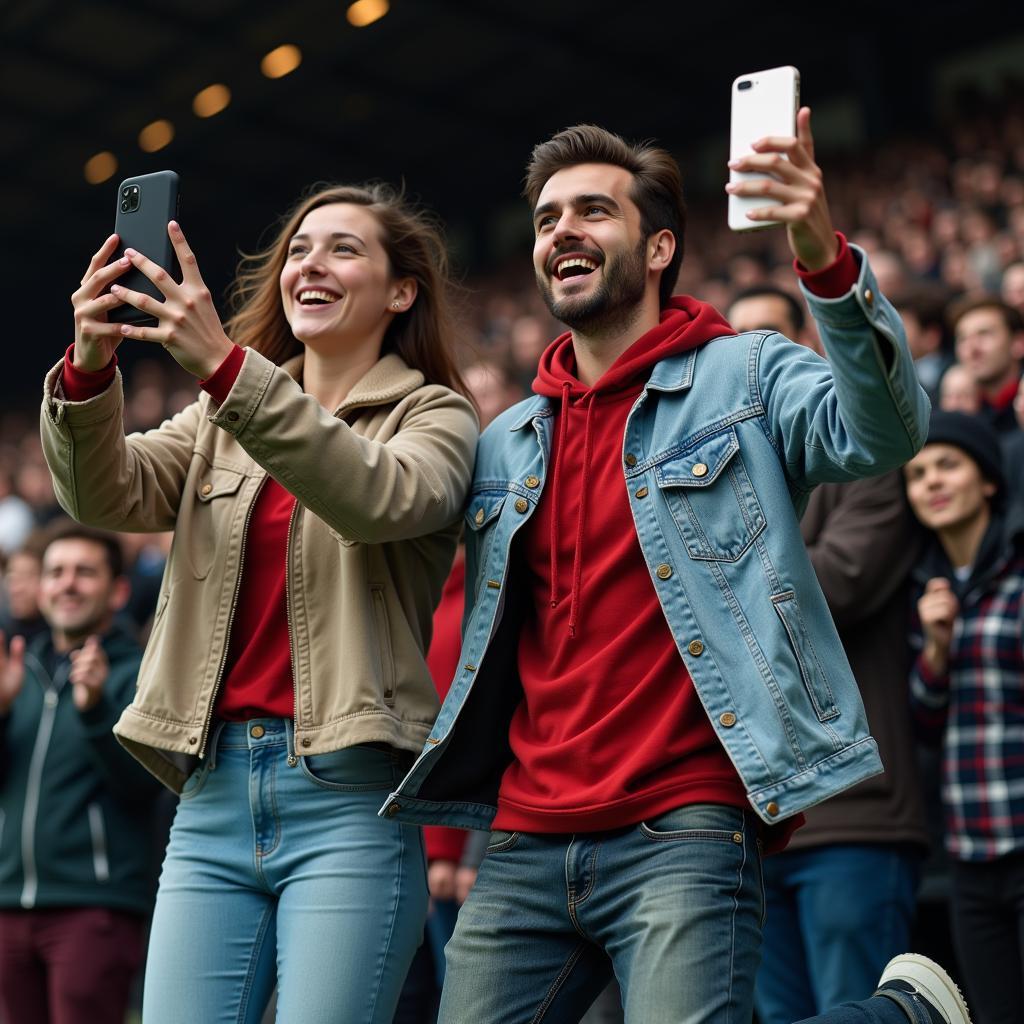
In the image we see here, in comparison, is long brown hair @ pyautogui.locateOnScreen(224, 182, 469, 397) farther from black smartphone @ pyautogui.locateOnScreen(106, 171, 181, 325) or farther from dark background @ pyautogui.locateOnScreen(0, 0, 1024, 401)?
dark background @ pyautogui.locateOnScreen(0, 0, 1024, 401)

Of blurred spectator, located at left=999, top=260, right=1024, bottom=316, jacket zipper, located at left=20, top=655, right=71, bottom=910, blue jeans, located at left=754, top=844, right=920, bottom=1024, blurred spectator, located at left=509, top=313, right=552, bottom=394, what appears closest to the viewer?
blue jeans, located at left=754, top=844, right=920, bottom=1024

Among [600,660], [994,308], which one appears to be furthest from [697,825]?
[994,308]

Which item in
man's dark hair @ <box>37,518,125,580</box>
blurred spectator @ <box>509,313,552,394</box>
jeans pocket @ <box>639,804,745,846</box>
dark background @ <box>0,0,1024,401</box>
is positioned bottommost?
jeans pocket @ <box>639,804,745,846</box>

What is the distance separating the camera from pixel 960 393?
5008mm

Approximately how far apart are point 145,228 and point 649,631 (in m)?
1.22

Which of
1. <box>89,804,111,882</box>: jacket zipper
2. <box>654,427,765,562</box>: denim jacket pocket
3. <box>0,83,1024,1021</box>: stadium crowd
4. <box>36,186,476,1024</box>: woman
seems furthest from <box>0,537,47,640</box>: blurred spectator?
<box>654,427,765,562</box>: denim jacket pocket

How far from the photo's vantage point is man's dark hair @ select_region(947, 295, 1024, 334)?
5344 millimetres

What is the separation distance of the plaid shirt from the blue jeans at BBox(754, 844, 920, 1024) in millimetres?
207

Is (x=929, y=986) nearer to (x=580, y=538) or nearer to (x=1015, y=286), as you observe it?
(x=580, y=538)

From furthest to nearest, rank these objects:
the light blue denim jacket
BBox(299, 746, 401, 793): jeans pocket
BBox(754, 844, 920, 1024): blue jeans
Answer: BBox(754, 844, 920, 1024): blue jeans → BBox(299, 746, 401, 793): jeans pocket → the light blue denim jacket

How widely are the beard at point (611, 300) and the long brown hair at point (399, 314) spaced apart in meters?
0.46

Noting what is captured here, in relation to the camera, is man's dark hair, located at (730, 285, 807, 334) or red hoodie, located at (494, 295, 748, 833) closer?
red hoodie, located at (494, 295, 748, 833)

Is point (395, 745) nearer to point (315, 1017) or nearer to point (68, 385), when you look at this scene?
point (315, 1017)

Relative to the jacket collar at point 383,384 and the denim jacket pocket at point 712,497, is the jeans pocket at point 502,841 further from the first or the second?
the jacket collar at point 383,384
